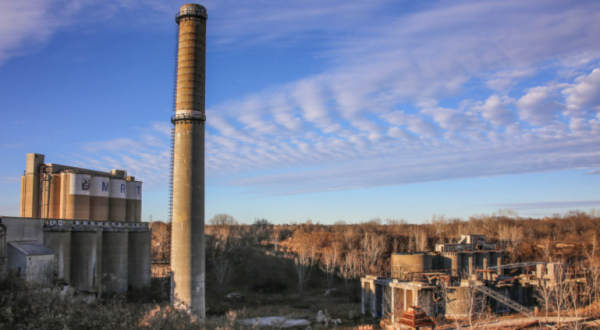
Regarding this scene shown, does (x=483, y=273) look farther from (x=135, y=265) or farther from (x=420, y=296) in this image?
(x=135, y=265)

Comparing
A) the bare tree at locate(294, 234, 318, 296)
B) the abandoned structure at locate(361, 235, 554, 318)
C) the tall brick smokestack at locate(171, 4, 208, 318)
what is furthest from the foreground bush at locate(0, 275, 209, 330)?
the bare tree at locate(294, 234, 318, 296)

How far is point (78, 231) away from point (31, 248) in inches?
263

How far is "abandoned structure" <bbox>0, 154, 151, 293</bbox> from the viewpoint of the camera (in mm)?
30047

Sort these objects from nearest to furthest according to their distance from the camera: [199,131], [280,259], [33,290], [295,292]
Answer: [33,290] < [199,131] < [295,292] < [280,259]

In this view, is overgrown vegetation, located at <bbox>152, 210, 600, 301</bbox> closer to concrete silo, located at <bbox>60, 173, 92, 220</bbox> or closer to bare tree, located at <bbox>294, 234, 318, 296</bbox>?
bare tree, located at <bbox>294, 234, 318, 296</bbox>

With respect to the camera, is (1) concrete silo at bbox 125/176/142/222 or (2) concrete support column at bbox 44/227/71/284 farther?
(1) concrete silo at bbox 125/176/142/222

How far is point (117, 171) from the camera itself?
5081 cm

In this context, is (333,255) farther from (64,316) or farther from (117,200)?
(64,316)

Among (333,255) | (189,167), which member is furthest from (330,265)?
(189,167)

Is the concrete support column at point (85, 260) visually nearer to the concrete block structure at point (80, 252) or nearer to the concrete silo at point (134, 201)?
the concrete block structure at point (80, 252)

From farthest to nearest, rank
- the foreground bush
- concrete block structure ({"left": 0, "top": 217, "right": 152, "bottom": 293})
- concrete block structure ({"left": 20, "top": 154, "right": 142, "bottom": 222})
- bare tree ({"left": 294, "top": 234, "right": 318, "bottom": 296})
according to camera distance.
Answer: bare tree ({"left": 294, "top": 234, "right": 318, "bottom": 296}) → concrete block structure ({"left": 20, "top": 154, "right": 142, "bottom": 222}) → concrete block structure ({"left": 0, "top": 217, "right": 152, "bottom": 293}) → the foreground bush

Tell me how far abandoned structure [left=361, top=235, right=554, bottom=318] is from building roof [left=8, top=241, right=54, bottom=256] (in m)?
24.8

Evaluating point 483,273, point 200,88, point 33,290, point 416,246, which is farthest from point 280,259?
point 33,290

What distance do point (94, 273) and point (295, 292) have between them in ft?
84.1
